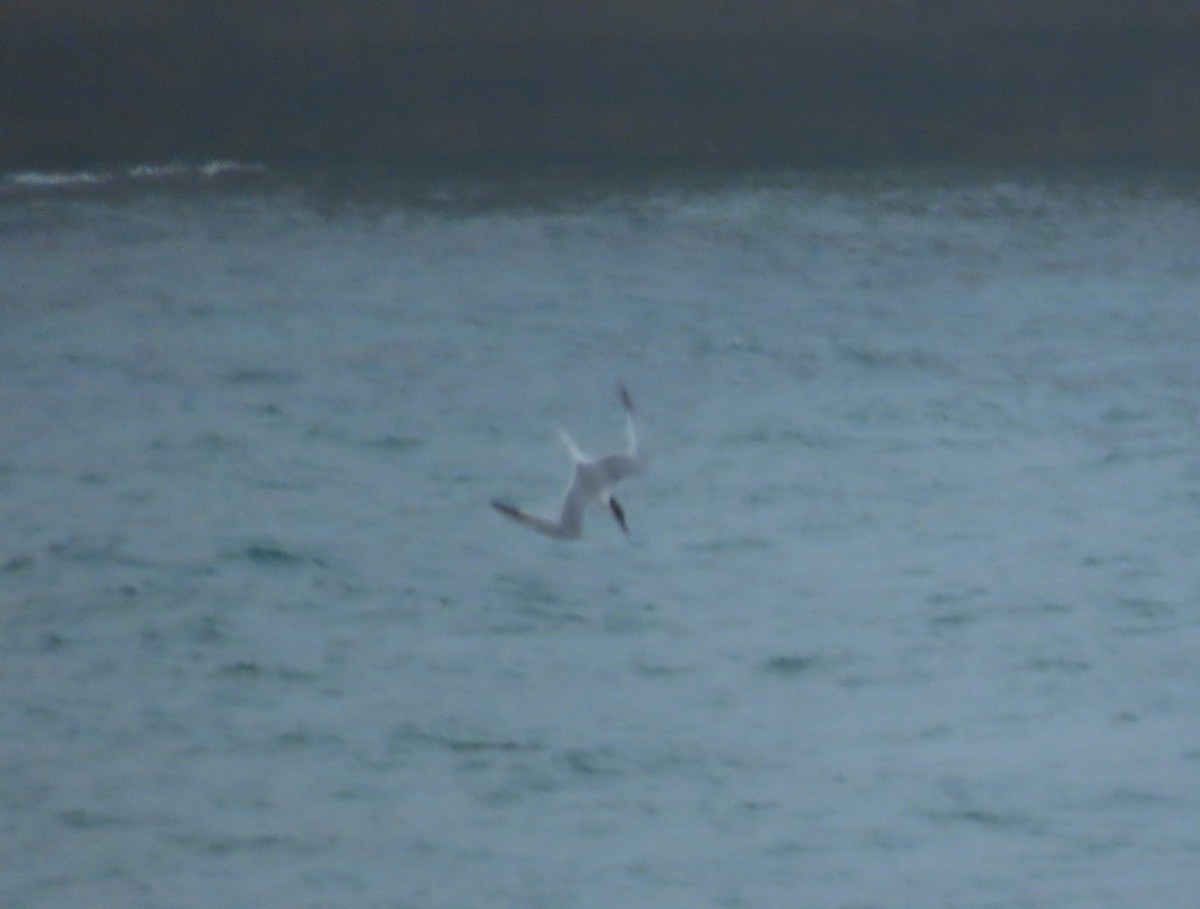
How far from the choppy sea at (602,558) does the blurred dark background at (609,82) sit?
6.35 feet

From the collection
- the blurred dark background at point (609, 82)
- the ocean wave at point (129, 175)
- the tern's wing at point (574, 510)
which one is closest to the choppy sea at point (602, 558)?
the ocean wave at point (129, 175)

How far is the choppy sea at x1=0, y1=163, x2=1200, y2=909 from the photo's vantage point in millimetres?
8484

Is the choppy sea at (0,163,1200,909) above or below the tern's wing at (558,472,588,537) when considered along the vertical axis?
below

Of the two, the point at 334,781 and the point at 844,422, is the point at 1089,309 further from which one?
the point at 334,781

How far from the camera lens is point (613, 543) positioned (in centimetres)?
1210

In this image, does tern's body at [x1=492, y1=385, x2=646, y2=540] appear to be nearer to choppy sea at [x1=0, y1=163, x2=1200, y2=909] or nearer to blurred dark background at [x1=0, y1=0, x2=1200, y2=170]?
choppy sea at [x1=0, y1=163, x2=1200, y2=909]

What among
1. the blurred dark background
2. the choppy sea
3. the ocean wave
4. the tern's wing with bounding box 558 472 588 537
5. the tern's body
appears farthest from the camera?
the blurred dark background

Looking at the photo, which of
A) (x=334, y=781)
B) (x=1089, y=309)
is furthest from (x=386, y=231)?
(x=334, y=781)

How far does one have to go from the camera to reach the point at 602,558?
1184 centimetres

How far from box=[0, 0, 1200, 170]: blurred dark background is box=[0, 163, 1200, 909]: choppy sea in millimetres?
1934

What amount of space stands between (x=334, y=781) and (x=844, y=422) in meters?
5.82

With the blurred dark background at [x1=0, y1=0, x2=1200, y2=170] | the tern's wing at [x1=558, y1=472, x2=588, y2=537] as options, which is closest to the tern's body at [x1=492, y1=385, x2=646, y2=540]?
the tern's wing at [x1=558, y1=472, x2=588, y2=537]

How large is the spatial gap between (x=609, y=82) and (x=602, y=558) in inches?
422

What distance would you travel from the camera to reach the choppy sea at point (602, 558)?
334 inches
